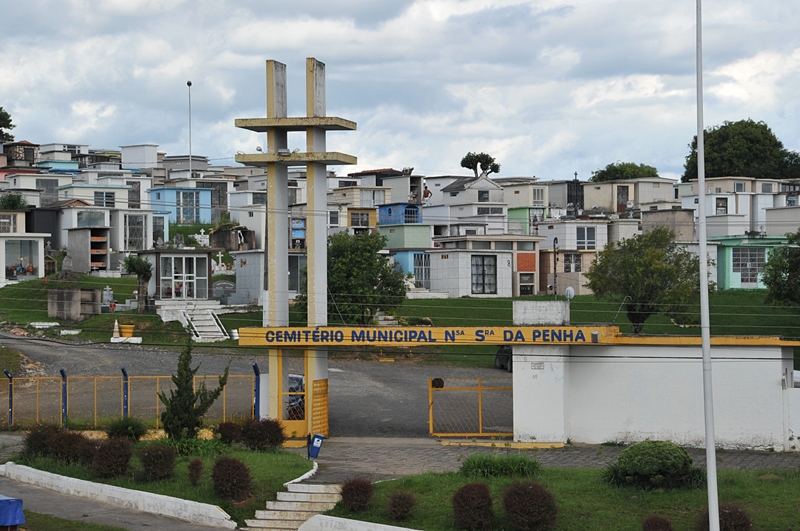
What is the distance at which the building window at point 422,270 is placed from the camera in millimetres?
67938

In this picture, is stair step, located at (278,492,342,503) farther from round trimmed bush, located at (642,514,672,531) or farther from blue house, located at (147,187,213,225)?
blue house, located at (147,187,213,225)

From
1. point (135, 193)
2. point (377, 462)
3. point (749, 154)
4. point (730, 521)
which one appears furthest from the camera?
point (749, 154)

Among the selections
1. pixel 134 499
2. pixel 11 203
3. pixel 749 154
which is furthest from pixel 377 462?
pixel 749 154

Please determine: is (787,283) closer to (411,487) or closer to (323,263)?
(323,263)

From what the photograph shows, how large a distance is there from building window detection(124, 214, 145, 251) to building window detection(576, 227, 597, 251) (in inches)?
1171

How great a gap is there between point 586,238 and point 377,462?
153 ft

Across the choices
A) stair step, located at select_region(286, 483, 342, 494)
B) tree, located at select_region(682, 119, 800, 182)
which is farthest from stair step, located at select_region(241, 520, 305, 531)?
tree, located at select_region(682, 119, 800, 182)

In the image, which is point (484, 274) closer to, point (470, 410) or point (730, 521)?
point (470, 410)

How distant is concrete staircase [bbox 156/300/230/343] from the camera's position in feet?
169

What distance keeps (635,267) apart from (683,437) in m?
A: 21.0

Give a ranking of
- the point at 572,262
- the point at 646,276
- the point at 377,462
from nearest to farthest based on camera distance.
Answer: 1. the point at 377,462
2. the point at 646,276
3. the point at 572,262

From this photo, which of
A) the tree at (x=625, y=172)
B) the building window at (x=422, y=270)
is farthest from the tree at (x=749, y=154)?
the building window at (x=422, y=270)

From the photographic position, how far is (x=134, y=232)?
70500mm

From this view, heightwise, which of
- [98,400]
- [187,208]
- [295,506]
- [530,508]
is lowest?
[295,506]
